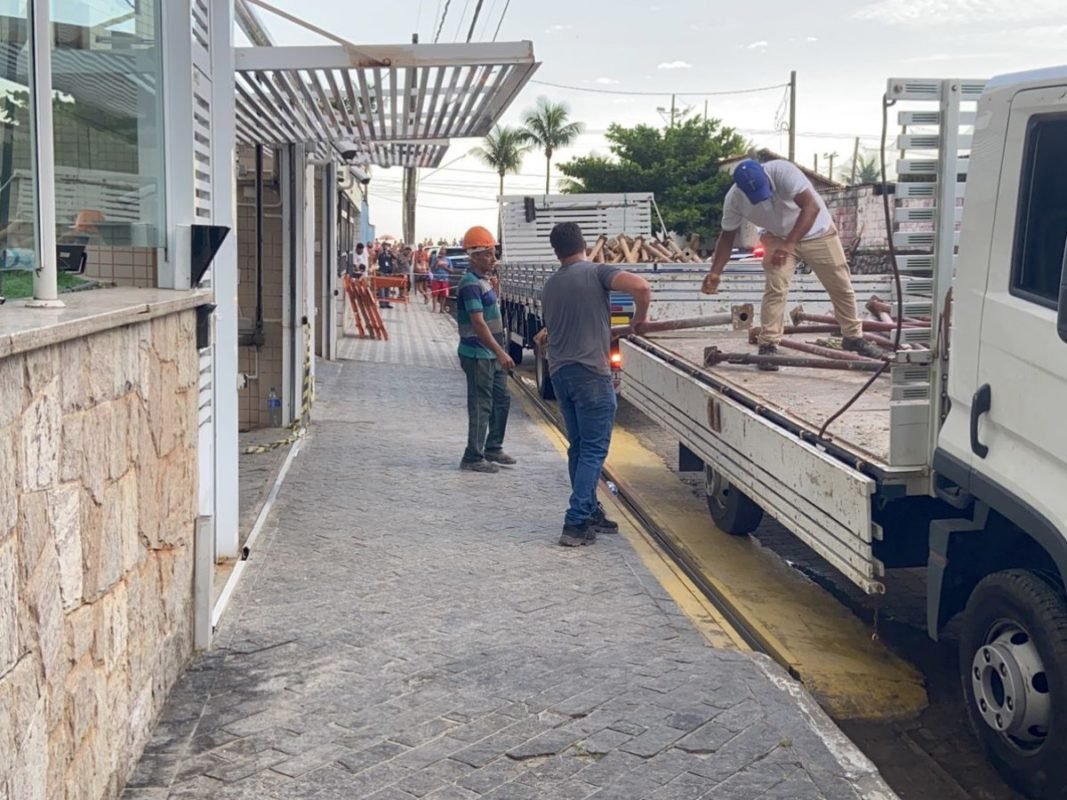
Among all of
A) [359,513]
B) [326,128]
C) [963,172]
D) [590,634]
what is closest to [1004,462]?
[963,172]

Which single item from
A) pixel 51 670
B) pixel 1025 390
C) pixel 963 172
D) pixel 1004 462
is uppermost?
pixel 963 172

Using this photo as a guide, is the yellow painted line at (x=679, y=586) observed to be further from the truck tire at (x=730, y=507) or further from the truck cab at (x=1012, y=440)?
the truck cab at (x=1012, y=440)

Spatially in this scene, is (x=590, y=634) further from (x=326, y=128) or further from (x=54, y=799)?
(x=326, y=128)

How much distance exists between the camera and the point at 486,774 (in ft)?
12.6

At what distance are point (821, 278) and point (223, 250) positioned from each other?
452 centimetres

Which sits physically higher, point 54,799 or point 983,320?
point 983,320

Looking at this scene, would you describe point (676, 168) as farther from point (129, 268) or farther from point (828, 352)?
point (129, 268)

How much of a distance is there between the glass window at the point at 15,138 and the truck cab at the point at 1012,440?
3164 mm

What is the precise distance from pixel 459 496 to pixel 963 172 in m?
4.40

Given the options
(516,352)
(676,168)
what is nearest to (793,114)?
(676,168)

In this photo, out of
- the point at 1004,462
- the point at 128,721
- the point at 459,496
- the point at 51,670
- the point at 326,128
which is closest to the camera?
the point at 51,670

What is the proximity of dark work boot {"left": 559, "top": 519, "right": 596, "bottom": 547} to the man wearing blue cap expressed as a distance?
2.14 m

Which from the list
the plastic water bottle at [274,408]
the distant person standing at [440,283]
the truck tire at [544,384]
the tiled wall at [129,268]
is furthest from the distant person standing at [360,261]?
the tiled wall at [129,268]

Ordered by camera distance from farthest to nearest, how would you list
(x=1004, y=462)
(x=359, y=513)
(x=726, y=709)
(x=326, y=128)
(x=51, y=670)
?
(x=326, y=128), (x=359, y=513), (x=726, y=709), (x=1004, y=462), (x=51, y=670)
